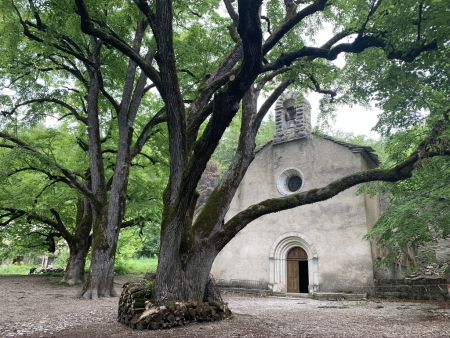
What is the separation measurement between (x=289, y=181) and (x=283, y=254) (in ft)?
11.2

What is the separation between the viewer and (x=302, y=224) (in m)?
15.4

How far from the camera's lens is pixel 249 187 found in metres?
17.4

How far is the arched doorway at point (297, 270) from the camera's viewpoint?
1538cm

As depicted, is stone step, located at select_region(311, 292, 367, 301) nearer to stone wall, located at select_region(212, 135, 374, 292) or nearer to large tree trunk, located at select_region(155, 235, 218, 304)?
stone wall, located at select_region(212, 135, 374, 292)

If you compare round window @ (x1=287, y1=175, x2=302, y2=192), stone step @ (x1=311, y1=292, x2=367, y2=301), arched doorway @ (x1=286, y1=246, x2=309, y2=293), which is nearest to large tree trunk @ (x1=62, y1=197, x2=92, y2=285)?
arched doorway @ (x1=286, y1=246, x2=309, y2=293)

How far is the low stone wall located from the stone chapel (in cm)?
57

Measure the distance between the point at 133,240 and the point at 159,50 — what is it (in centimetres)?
1704

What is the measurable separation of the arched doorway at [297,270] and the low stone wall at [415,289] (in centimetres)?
Result: 356

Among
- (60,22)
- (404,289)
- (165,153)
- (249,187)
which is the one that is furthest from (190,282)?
(249,187)

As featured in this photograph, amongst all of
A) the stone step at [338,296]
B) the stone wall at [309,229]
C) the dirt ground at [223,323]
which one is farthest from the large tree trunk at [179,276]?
the stone wall at [309,229]

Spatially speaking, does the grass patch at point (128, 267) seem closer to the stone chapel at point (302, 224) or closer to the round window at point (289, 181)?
the stone chapel at point (302, 224)

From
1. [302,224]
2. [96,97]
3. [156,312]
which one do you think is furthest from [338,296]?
[96,97]

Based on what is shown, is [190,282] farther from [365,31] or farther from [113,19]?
[113,19]

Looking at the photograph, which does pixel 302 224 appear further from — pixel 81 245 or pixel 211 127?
pixel 211 127
